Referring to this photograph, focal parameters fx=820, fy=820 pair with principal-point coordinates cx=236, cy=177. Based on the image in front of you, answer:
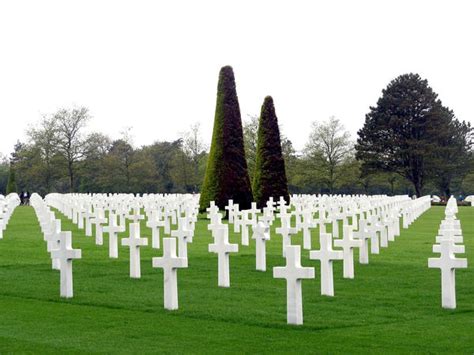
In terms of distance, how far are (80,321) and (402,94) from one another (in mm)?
62693

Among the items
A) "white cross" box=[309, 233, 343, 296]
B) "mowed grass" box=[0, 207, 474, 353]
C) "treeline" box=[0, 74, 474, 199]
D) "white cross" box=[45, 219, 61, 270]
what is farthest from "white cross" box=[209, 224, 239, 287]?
"treeline" box=[0, 74, 474, 199]

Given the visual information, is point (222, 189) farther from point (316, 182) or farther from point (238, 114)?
point (316, 182)

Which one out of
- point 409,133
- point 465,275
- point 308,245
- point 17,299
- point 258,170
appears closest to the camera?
point 17,299

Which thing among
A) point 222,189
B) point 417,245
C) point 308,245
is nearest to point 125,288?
point 308,245

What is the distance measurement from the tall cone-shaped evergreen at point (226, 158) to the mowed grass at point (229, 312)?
63.5 ft

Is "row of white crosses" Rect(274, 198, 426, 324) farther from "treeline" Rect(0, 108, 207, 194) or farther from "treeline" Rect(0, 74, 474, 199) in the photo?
"treeline" Rect(0, 108, 207, 194)

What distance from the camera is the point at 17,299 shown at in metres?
11.0

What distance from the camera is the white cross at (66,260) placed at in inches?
435

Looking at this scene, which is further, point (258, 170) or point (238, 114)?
point (258, 170)

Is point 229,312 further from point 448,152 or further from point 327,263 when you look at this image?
point 448,152

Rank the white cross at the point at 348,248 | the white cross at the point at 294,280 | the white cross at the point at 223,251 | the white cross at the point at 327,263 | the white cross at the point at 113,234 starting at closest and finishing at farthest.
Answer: the white cross at the point at 294,280
the white cross at the point at 327,263
the white cross at the point at 223,251
the white cross at the point at 348,248
the white cross at the point at 113,234

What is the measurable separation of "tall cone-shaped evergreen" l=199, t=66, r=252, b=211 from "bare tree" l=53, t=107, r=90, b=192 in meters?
37.2

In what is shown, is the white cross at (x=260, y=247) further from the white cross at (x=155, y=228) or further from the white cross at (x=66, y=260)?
the white cross at (x=155, y=228)

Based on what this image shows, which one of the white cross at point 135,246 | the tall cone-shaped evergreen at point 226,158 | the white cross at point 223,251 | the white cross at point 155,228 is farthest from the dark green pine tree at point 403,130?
the white cross at point 223,251
